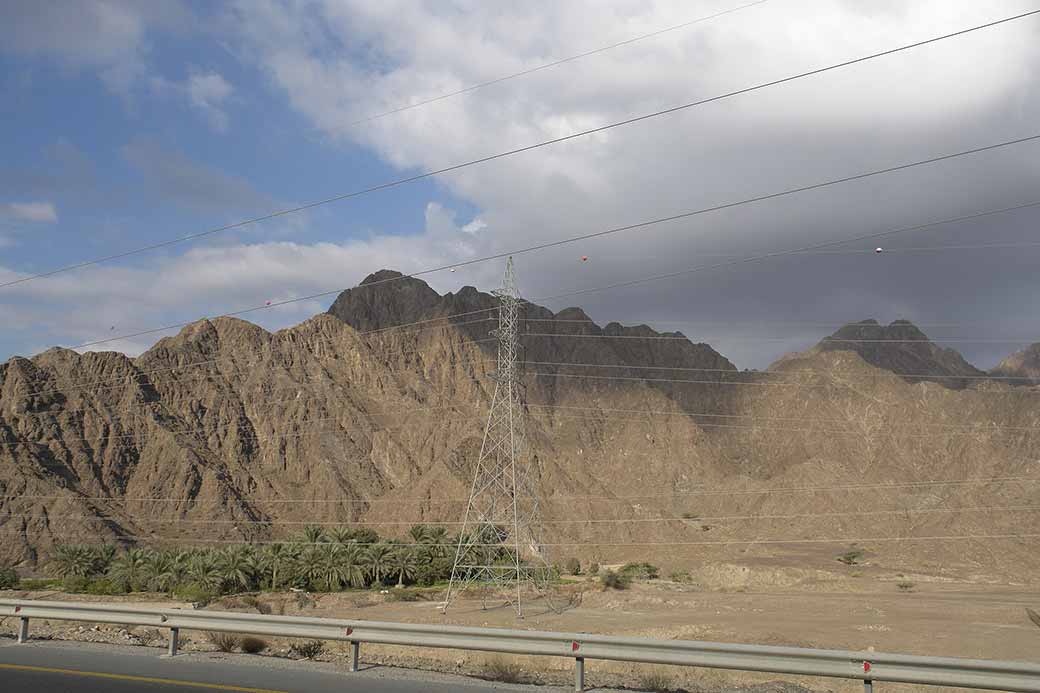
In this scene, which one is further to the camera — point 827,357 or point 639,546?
point 827,357

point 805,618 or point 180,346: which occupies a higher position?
point 180,346

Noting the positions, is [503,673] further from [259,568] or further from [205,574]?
[259,568]

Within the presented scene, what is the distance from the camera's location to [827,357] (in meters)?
180

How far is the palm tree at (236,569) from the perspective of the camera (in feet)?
208

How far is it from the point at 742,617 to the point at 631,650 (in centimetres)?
4267

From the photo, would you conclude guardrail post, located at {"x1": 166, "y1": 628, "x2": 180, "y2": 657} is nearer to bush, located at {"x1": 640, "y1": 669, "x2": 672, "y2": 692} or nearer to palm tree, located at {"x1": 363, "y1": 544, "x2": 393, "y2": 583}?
bush, located at {"x1": 640, "y1": 669, "x2": 672, "y2": 692}

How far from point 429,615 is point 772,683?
137 feet

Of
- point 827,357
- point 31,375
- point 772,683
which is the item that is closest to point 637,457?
point 827,357

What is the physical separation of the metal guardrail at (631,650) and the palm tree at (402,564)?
58.2m

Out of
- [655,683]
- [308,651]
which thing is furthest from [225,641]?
[655,683]

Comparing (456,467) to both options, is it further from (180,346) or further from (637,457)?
(180,346)

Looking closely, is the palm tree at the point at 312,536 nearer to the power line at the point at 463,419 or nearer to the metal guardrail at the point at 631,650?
the power line at the point at 463,419

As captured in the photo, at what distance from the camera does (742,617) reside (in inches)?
2052

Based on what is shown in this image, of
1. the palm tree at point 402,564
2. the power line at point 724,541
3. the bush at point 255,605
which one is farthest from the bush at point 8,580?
the palm tree at point 402,564
